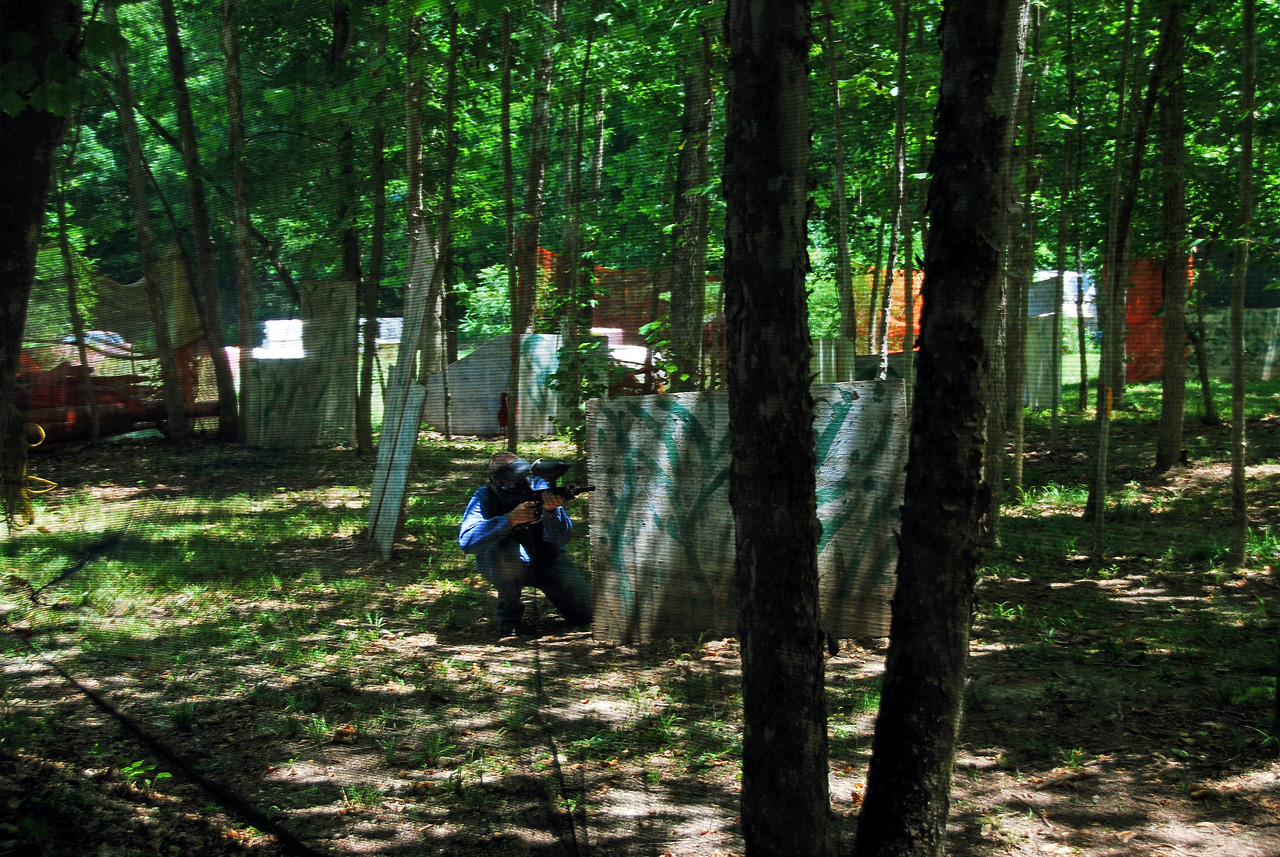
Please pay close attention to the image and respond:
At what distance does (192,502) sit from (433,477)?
2152 millimetres

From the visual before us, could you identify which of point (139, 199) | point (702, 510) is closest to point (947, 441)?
point (702, 510)

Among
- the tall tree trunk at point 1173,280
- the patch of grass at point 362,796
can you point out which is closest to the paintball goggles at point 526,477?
the patch of grass at point 362,796

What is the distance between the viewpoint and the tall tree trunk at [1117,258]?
5402mm

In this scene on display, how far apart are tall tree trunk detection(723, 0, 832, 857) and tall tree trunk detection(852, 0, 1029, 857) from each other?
7.4 inches

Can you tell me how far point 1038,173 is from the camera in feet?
20.8

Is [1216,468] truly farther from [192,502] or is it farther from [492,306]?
[192,502]

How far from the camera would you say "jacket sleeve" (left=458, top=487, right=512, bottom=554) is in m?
4.33

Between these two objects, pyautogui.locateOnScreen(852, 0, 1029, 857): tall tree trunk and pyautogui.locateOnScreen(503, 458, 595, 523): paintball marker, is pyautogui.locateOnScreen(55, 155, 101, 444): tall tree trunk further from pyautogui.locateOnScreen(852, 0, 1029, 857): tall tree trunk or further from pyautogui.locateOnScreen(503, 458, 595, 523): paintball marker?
pyautogui.locateOnScreen(852, 0, 1029, 857): tall tree trunk

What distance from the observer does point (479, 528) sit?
173 inches

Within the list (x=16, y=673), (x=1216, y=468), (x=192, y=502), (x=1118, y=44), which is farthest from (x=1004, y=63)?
(x=1216, y=468)

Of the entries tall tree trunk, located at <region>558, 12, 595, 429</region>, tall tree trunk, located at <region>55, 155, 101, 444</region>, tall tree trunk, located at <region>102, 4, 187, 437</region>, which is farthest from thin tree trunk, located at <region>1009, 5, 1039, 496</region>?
tall tree trunk, located at <region>55, 155, 101, 444</region>

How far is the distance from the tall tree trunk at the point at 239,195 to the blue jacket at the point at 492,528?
1.92m

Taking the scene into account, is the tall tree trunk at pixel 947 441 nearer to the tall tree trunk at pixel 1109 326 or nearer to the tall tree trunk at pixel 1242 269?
the tall tree trunk at pixel 1242 269

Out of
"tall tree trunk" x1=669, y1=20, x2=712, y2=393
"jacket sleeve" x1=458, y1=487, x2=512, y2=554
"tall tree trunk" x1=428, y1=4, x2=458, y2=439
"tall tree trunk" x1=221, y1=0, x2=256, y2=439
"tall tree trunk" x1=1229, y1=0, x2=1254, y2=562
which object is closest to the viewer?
"jacket sleeve" x1=458, y1=487, x2=512, y2=554
